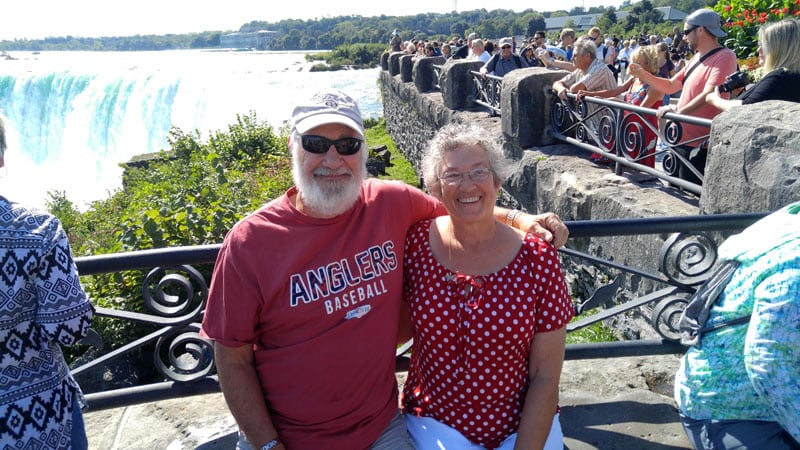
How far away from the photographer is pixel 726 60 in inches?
162

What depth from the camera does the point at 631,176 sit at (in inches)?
175

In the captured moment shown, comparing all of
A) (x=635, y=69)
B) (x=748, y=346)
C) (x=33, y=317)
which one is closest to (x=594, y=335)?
(x=635, y=69)

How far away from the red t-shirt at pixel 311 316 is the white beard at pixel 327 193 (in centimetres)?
4

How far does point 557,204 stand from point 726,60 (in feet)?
5.02

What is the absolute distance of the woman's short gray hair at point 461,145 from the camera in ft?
6.44

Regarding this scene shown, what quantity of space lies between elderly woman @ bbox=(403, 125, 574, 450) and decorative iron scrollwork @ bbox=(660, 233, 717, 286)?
26.3 inches

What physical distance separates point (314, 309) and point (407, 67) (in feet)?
43.7

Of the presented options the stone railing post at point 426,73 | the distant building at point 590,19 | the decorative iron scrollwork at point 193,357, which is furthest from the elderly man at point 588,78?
the distant building at point 590,19

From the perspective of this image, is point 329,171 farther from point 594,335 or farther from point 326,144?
point 594,335

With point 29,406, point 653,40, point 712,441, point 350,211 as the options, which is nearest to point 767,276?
point 712,441

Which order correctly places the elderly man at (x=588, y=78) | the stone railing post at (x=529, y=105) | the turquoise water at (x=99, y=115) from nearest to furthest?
the elderly man at (x=588, y=78)
the stone railing post at (x=529, y=105)
the turquoise water at (x=99, y=115)

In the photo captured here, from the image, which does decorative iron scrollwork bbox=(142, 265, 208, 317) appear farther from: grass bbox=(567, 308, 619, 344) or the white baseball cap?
grass bbox=(567, 308, 619, 344)

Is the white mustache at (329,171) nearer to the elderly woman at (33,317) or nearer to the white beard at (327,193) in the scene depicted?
the white beard at (327,193)

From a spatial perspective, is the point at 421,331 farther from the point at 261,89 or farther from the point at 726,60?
the point at 261,89
